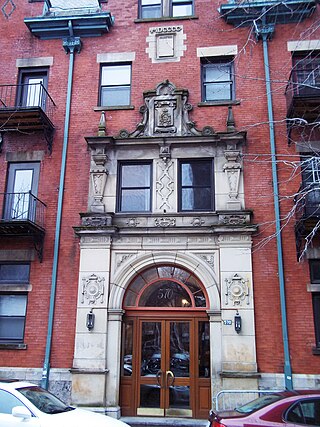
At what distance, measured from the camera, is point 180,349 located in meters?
12.2

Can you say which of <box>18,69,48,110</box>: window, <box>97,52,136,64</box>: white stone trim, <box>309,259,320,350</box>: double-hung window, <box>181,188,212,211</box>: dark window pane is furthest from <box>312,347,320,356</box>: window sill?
<box>18,69,48,110</box>: window

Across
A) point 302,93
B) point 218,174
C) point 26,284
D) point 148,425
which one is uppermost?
point 302,93

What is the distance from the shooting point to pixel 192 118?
14.0m

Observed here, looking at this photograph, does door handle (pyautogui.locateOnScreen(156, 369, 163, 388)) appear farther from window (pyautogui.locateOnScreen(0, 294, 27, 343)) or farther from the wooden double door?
window (pyautogui.locateOnScreen(0, 294, 27, 343))

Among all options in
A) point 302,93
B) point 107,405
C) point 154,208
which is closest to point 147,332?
point 107,405

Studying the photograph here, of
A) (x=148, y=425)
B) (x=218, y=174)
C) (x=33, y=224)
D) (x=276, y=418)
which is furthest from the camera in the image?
(x=218, y=174)

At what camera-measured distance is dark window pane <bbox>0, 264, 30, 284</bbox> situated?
520 inches

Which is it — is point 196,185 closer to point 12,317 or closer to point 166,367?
point 166,367

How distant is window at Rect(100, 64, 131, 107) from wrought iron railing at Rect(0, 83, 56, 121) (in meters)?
1.79

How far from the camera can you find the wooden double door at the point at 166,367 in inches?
466

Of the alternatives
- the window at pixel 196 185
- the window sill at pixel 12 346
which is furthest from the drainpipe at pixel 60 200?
the window at pixel 196 185

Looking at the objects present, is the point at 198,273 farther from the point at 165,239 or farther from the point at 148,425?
the point at 148,425

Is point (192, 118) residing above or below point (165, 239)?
above

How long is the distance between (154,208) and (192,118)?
3.22 metres
